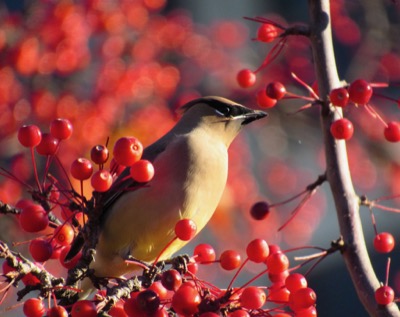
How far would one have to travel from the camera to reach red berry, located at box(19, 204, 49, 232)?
2311 millimetres

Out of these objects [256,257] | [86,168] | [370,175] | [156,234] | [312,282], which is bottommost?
[312,282]

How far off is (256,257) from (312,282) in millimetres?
4762

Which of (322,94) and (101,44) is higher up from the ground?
(322,94)

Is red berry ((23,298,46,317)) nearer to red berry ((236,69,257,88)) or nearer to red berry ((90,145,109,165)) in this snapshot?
red berry ((90,145,109,165))

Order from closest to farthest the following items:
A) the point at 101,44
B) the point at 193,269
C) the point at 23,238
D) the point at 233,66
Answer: the point at 193,269 → the point at 23,238 → the point at 101,44 → the point at 233,66

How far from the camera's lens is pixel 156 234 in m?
2.88

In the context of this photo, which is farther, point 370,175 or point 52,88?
point 370,175

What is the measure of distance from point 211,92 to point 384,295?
442 cm

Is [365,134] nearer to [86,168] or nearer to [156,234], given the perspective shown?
[156,234]

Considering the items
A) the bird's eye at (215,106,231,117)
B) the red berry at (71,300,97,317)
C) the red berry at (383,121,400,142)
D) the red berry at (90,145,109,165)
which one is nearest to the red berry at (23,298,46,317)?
the red berry at (71,300,97,317)

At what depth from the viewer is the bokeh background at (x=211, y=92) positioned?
5242 mm

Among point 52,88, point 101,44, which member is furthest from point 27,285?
point 101,44

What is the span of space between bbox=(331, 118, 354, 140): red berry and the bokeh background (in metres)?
2.46

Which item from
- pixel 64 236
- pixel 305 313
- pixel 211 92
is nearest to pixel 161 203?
pixel 64 236
